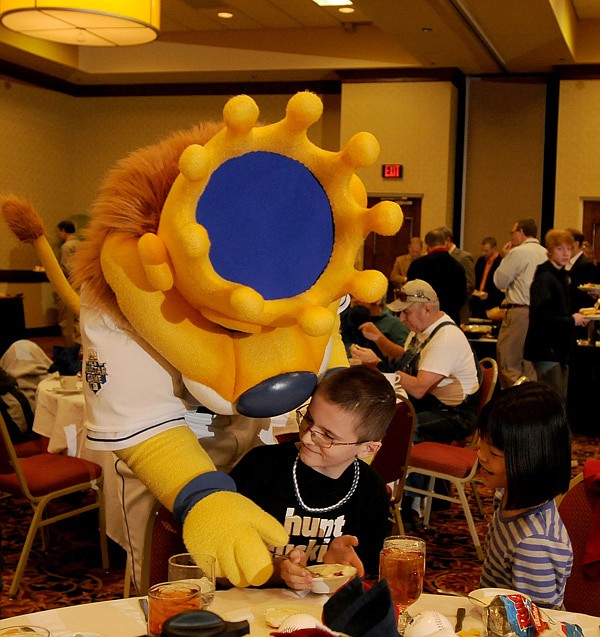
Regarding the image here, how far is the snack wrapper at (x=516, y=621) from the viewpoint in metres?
1.52

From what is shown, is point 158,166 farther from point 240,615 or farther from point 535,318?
point 535,318

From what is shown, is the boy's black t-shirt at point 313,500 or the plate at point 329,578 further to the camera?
the boy's black t-shirt at point 313,500

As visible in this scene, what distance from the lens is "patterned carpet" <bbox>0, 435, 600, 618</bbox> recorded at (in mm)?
3805

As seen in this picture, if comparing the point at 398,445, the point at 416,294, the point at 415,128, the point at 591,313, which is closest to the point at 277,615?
the point at 398,445

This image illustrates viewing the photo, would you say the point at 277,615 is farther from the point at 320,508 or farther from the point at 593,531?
the point at 593,531

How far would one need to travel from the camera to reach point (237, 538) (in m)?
1.77

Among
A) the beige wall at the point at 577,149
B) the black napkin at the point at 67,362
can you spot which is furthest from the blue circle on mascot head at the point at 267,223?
the beige wall at the point at 577,149

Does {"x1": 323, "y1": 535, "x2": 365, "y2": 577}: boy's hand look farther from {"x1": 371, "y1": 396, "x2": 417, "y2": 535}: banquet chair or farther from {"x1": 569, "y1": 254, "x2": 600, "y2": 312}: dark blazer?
{"x1": 569, "y1": 254, "x2": 600, "y2": 312}: dark blazer

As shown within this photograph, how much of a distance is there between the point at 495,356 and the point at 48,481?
4.98 meters

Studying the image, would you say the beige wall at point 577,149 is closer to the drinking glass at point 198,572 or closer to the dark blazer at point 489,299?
the dark blazer at point 489,299

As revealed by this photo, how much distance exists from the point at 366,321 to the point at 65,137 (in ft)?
31.5

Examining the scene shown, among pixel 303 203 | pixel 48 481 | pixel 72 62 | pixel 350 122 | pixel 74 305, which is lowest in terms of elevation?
pixel 48 481

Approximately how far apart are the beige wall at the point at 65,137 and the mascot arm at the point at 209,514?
1097 centimetres

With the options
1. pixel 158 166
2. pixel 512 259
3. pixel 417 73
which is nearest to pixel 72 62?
pixel 417 73
